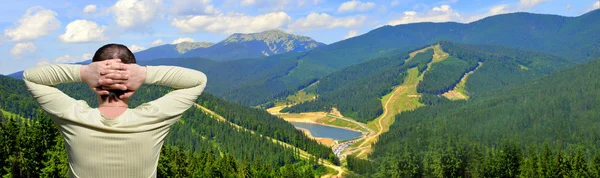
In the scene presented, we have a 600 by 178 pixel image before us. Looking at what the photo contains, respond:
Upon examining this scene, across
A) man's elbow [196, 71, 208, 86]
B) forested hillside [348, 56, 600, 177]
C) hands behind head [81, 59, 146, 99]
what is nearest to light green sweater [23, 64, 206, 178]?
hands behind head [81, 59, 146, 99]

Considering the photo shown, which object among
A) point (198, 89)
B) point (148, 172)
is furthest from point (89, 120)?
point (198, 89)

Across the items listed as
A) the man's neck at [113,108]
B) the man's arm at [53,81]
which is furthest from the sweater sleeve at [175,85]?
the man's arm at [53,81]

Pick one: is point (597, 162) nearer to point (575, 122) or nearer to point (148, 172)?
point (148, 172)

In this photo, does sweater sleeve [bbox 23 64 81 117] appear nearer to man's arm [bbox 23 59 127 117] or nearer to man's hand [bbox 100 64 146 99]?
man's arm [bbox 23 59 127 117]

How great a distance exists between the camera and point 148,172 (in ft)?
15.5

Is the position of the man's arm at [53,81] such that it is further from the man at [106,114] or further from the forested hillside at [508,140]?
the forested hillside at [508,140]

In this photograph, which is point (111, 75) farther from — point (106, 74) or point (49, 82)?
→ point (49, 82)

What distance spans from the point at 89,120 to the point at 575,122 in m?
167

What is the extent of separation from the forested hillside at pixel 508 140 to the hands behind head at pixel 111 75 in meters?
64.9

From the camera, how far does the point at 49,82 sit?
450 centimetres

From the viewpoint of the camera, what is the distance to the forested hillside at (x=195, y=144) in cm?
4091

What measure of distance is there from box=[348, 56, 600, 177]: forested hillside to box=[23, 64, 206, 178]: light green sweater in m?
64.6

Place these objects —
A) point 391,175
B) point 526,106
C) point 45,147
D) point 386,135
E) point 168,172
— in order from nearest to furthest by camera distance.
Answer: point 45,147 → point 168,172 → point 391,175 → point 386,135 → point 526,106

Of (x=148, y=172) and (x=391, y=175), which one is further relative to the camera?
(x=391, y=175)
